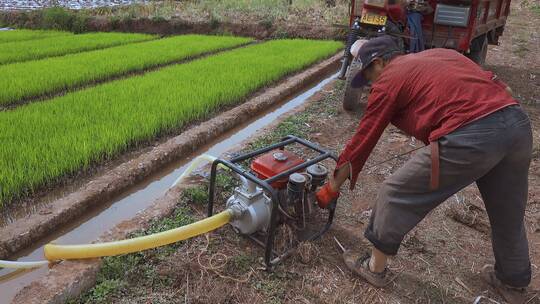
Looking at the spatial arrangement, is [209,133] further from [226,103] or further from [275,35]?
[275,35]

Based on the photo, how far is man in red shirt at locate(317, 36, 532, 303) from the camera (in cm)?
181

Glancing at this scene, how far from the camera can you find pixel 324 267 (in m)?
2.37

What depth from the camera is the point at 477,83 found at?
6.02 feet

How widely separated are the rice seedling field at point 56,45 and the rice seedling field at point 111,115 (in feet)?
8.08

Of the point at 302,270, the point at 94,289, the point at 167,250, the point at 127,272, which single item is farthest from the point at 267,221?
the point at 94,289

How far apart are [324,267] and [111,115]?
279cm

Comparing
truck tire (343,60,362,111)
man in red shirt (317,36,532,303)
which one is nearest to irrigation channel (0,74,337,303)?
truck tire (343,60,362,111)

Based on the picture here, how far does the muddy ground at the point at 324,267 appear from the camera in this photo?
2.13 metres

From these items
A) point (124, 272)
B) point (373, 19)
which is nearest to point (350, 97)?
point (373, 19)

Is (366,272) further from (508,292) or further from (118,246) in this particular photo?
(118,246)

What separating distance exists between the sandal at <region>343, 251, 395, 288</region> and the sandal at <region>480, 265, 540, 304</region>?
541 millimetres

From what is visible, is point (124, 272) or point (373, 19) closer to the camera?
point (124, 272)

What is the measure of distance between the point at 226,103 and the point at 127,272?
3.12 m

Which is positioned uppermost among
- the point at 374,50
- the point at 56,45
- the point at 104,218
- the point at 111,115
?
the point at 374,50
